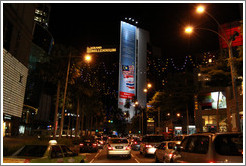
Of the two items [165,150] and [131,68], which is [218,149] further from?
[131,68]

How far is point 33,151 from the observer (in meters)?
8.48

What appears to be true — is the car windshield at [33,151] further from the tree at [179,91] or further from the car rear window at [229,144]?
the tree at [179,91]

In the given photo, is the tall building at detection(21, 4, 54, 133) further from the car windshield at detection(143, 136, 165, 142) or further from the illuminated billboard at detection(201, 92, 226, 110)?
the car windshield at detection(143, 136, 165, 142)

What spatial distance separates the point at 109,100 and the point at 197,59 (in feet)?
280

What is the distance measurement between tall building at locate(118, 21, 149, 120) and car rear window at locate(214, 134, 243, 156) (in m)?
126

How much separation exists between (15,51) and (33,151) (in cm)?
2144

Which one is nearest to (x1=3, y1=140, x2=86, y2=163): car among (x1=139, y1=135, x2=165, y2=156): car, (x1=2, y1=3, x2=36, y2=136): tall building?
(x1=139, y1=135, x2=165, y2=156): car

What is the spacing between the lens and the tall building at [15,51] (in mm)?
22641

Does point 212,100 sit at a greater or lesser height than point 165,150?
greater

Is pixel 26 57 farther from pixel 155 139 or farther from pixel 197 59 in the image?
pixel 197 59

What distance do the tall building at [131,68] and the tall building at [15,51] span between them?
4137 inches

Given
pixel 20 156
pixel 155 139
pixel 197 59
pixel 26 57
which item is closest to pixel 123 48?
pixel 197 59

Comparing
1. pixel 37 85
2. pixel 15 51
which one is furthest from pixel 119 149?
pixel 37 85

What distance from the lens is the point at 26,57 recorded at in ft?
97.9
